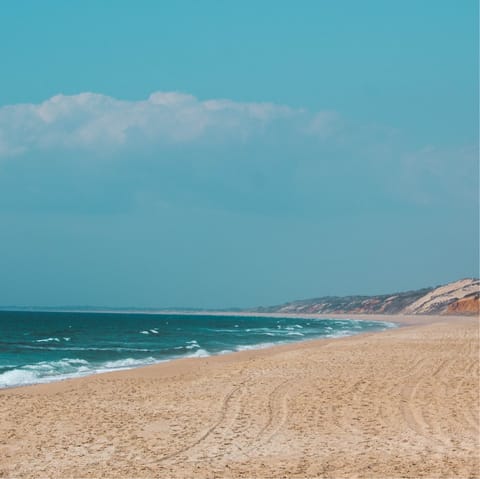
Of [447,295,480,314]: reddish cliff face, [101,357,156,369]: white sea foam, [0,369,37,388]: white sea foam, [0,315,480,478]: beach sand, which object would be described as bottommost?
[101,357,156,369]: white sea foam

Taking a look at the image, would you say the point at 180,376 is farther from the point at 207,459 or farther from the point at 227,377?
the point at 207,459

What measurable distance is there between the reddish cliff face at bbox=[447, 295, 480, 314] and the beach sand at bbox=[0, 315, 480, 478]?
109447 mm

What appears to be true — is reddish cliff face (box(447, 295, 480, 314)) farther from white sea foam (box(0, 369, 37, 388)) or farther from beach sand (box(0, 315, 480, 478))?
beach sand (box(0, 315, 480, 478))

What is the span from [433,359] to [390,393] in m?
8.68

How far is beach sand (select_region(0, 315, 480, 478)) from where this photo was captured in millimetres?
10594

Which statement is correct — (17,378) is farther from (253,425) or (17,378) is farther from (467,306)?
(467,306)

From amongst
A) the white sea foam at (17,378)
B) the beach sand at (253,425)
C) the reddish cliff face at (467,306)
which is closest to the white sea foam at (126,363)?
the white sea foam at (17,378)

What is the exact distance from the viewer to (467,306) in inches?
5094

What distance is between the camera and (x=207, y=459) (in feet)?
36.1

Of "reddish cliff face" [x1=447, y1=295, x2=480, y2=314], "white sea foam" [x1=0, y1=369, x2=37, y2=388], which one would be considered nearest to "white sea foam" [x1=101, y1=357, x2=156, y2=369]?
"white sea foam" [x1=0, y1=369, x2=37, y2=388]

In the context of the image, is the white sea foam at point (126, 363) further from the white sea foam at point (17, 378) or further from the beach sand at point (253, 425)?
the beach sand at point (253, 425)

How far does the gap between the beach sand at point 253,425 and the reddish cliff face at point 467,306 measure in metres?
109

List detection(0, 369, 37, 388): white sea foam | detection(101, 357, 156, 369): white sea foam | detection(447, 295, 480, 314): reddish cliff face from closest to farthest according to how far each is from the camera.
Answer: detection(0, 369, 37, 388): white sea foam, detection(101, 357, 156, 369): white sea foam, detection(447, 295, 480, 314): reddish cliff face

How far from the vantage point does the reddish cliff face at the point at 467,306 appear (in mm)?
126444
